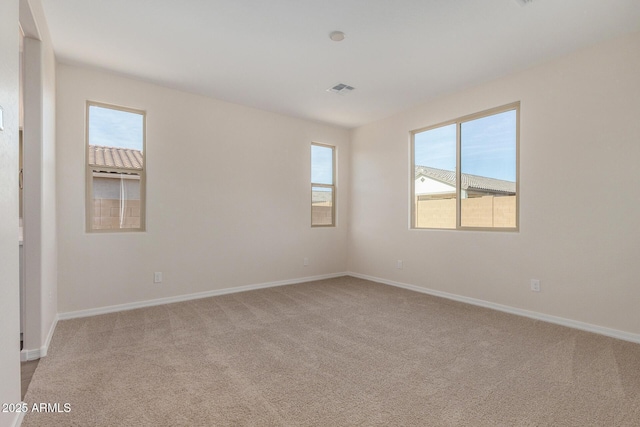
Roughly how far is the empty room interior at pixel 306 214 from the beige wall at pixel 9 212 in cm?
2

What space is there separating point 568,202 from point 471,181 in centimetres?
116

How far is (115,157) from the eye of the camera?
3.82 meters

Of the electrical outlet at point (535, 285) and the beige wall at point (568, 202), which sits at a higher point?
the beige wall at point (568, 202)

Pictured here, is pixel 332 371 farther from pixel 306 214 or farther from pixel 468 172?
pixel 306 214

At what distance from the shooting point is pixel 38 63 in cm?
250

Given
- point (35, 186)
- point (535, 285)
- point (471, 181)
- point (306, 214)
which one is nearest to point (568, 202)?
point (535, 285)

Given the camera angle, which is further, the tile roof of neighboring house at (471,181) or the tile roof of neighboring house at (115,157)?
the tile roof of neighboring house at (471,181)

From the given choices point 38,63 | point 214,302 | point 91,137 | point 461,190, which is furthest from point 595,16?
point 91,137

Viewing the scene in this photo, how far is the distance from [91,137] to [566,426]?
4.86 metres

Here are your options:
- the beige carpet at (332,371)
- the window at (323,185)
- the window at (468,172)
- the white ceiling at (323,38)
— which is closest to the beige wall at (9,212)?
the beige carpet at (332,371)

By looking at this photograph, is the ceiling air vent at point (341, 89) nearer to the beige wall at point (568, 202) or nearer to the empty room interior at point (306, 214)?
the empty room interior at point (306, 214)

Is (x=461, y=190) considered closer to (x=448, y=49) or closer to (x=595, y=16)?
(x=448, y=49)

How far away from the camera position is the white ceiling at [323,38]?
2.54 meters

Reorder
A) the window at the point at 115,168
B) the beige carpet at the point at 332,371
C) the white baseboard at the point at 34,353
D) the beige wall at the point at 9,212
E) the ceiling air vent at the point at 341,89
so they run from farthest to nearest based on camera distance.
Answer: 1. the ceiling air vent at the point at 341,89
2. the window at the point at 115,168
3. the white baseboard at the point at 34,353
4. the beige carpet at the point at 332,371
5. the beige wall at the point at 9,212
